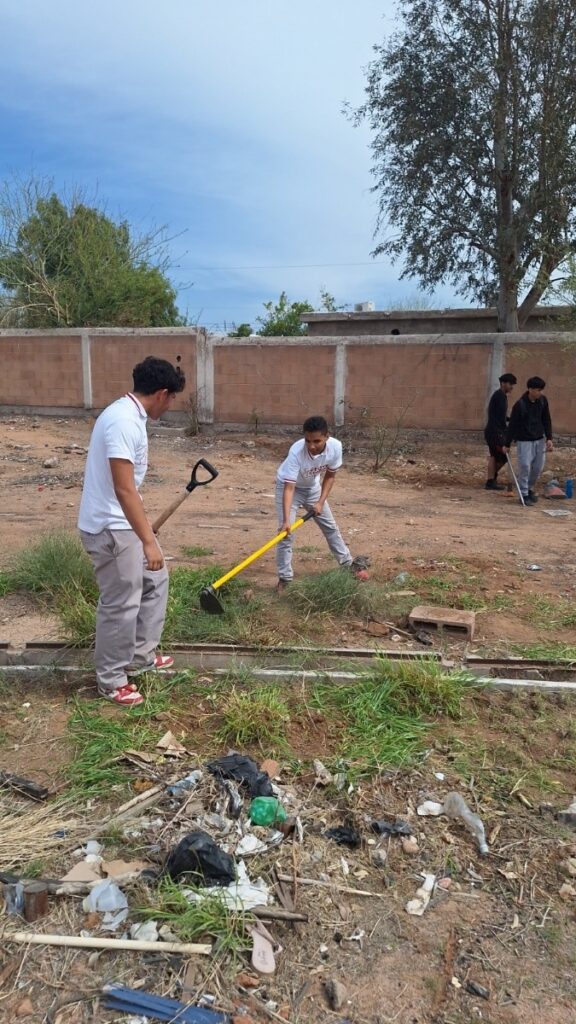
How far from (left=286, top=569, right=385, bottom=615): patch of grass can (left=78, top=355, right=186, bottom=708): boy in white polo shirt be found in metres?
1.44

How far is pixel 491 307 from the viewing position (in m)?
15.3

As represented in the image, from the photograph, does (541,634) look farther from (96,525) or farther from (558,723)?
(96,525)

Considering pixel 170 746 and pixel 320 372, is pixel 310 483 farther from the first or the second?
pixel 320 372

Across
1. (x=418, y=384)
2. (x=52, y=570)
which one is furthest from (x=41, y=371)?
(x=52, y=570)

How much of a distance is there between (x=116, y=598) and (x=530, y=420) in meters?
6.44

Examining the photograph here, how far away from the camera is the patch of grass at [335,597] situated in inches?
184

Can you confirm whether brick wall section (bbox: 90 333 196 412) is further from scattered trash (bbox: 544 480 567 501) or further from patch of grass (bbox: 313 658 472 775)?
patch of grass (bbox: 313 658 472 775)

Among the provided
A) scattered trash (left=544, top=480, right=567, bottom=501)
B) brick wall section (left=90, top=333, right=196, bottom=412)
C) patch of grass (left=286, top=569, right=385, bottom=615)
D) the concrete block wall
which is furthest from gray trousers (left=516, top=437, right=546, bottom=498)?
brick wall section (left=90, top=333, right=196, bottom=412)

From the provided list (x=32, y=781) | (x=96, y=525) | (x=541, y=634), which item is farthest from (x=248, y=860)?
(x=541, y=634)

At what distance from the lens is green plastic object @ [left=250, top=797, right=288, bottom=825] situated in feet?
8.63

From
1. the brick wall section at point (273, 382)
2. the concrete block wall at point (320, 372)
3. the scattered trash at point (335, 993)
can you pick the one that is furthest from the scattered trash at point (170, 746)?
the brick wall section at point (273, 382)

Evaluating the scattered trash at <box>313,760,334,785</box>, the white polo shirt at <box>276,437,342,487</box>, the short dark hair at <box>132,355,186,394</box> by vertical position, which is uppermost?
the short dark hair at <box>132,355,186,394</box>

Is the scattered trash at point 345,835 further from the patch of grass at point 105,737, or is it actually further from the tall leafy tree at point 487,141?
the tall leafy tree at point 487,141

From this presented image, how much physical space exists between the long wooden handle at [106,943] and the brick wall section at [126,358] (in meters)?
12.0
